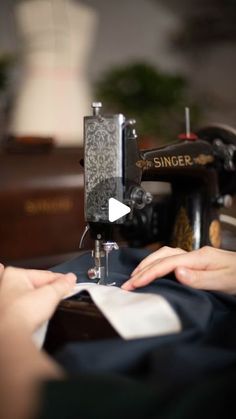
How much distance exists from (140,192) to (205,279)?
180 mm

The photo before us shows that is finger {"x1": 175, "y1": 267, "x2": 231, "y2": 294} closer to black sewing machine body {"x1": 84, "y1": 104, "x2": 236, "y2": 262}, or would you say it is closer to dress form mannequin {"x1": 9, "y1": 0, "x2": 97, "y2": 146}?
black sewing machine body {"x1": 84, "y1": 104, "x2": 236, "y2": 262}

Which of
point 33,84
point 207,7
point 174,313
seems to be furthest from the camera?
point 207,7

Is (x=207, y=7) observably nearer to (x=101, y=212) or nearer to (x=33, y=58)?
(x=33, y=58)

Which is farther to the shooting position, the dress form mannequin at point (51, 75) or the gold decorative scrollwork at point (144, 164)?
the dress form mannequin at point (51, 75)

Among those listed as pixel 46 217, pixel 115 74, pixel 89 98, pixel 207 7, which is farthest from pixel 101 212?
pixel 207 7

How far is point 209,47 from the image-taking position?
2.48m

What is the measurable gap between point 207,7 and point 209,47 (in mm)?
179

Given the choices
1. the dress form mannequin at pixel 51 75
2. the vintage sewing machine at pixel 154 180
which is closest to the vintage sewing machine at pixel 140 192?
the vintage sewing machine at pixel 154 180

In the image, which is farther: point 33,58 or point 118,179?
point 33,58

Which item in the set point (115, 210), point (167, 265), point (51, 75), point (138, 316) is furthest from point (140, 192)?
point (51, 75)

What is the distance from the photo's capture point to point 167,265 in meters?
0.69

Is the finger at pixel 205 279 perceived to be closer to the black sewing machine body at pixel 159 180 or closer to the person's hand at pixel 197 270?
the person's hand at pixel 197 270

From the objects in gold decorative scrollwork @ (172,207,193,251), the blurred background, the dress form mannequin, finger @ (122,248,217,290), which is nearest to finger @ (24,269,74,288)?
finger @ (122,248,217,290)

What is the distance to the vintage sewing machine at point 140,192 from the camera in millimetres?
642
